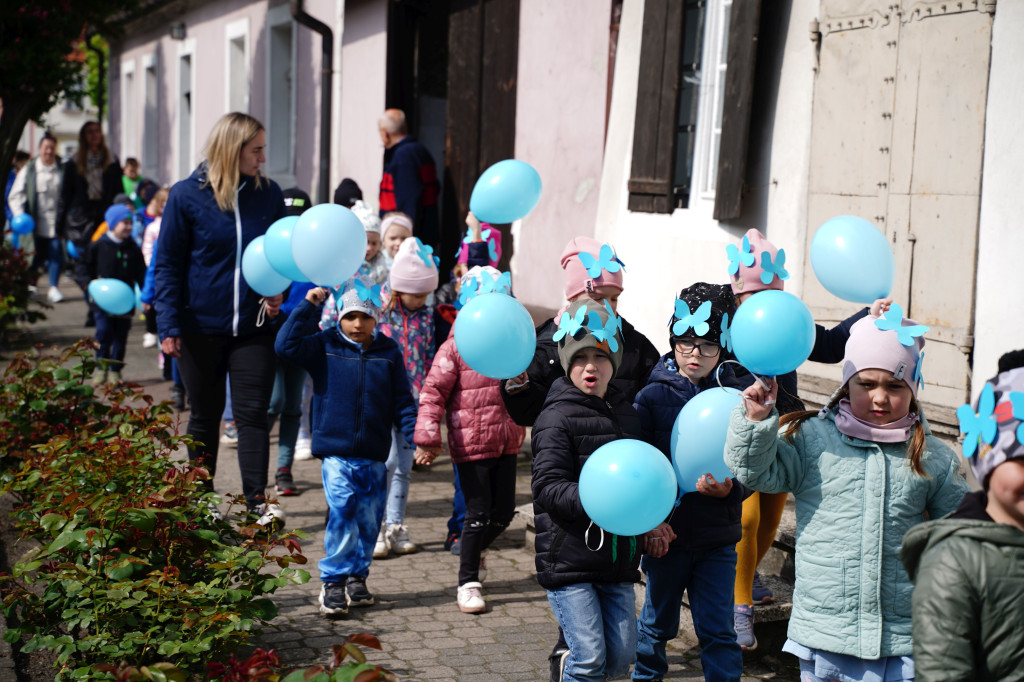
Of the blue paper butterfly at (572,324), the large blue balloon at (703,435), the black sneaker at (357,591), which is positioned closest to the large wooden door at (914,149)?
the large blue balloon at (703,435)

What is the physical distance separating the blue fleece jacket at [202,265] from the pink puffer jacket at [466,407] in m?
1.20

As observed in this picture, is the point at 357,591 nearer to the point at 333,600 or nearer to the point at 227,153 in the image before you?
the point at 333,600

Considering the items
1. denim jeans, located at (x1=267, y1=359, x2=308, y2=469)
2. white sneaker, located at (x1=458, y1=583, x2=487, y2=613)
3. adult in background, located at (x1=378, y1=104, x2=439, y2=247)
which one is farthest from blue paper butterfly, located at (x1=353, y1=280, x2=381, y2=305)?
adult in background, located at (x1=378, y1=104, x2=439, y2=247)

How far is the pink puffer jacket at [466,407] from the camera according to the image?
5.56 m

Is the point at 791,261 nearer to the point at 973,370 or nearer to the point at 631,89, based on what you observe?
the point at 973,370

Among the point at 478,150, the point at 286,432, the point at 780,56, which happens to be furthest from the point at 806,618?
the point at 478,150

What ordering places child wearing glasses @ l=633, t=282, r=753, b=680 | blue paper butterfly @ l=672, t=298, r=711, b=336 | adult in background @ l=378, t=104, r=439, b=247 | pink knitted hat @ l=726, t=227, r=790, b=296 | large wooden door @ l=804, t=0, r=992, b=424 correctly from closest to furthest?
blue paper butterfly @ l=672, t=298, r=711, b=336 → child wearing glasses @ l=633, t=282, r=753, b=680 → pink knitted hat @ l=726, t=227, r=790, b=296 → large wooden door @ l=804, t=0, r=992, b=424 → adult in background @ l=378, t=104, r=439, b=247

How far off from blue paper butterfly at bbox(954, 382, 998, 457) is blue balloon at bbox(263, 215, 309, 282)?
353cm

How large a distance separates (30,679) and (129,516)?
33.1 inches

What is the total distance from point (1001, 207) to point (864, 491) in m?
2.85

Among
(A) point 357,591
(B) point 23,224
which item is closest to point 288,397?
(A) point 357,591

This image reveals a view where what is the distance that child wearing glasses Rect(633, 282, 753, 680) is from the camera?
4266 mm

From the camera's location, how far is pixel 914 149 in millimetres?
6125

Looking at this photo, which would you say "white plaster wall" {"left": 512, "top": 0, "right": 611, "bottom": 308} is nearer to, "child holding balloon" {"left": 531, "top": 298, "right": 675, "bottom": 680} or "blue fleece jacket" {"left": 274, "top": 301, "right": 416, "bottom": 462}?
"blue fleece jacket" {"left": 274, "top": 301, "right": 416, "bottom": 462}
